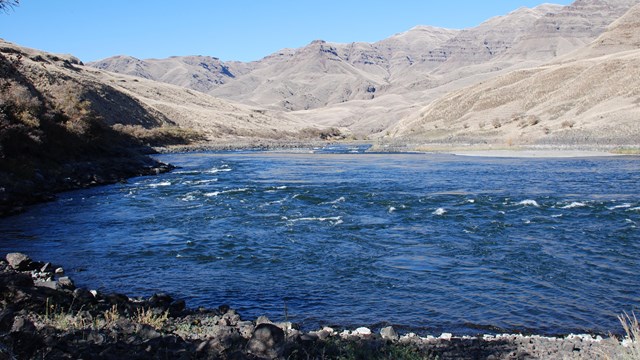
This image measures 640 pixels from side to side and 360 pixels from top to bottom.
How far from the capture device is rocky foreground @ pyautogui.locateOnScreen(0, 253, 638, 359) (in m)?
6.52

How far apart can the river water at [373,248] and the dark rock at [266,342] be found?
3097 millimetres

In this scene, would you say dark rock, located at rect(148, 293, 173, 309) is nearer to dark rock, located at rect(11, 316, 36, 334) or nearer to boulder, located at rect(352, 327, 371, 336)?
boulder, located at rect(352, 327, 371, 336)

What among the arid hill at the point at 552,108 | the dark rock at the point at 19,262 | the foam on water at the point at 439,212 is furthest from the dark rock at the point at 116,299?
the arid hill at the point at 552,108

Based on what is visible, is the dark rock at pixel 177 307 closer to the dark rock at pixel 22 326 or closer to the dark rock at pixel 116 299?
the dark rock at pixel 116 299

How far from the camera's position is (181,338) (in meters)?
7.36

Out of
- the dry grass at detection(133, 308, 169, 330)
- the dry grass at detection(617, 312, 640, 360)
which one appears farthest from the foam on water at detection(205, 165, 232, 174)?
the dry grass at detection(617, 312, 640, 360)

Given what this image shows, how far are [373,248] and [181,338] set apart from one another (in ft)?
32.1

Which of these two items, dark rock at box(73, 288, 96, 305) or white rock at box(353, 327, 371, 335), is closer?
white rock at box(353, 327, 371, 335)

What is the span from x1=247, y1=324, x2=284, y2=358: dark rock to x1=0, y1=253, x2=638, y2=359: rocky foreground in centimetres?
1

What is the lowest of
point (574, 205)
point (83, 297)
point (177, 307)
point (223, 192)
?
point (177, 307)

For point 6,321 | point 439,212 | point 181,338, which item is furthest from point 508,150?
point 6,321

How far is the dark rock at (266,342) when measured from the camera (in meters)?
6.74

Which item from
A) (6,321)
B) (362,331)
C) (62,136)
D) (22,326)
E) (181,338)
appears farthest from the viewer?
(62,136)

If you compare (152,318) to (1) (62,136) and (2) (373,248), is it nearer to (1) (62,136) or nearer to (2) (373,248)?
(2) (373,248)
